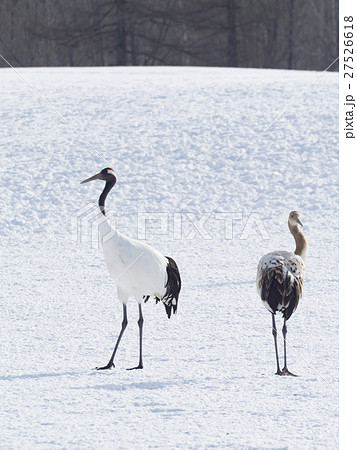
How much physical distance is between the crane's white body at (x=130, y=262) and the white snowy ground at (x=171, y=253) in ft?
2.28

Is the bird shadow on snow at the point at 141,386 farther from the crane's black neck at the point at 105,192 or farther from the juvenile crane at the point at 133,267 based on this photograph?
the crane's black neck at the point at 105,192

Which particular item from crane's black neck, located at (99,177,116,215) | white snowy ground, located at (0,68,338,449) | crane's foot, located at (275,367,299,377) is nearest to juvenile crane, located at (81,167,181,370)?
crane's black neck, located at (99,177,116,215)

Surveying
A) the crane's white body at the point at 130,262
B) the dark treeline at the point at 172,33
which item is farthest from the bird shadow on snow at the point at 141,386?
the dark treeline at the point at 172,33

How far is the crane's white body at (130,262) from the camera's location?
7055mm

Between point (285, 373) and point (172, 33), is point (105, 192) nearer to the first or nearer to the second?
point (285, 373)

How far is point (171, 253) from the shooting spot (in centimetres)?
1176

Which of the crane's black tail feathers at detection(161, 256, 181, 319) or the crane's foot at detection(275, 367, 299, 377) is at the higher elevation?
the crane's black tail feathers at detection(161, 256, 181, 319)

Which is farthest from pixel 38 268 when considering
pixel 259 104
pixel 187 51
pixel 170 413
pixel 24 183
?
pixel 187 51

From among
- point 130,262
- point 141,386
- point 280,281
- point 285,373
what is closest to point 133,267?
point 130,262

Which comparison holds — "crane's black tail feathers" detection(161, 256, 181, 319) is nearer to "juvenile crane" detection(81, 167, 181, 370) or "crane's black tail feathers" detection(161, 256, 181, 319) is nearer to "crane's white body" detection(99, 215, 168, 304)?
"juvenile crane" detection(81, 167, 181, 370)

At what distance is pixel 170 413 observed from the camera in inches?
231

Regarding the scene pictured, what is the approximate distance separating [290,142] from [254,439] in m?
10.7

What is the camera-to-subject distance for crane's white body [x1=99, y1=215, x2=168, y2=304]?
7055mm

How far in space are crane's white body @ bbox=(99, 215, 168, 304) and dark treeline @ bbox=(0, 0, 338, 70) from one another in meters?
25.8
